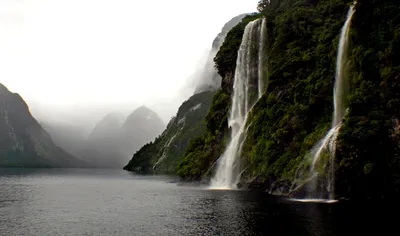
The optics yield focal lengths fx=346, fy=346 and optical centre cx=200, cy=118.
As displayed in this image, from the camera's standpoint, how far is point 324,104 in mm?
51875

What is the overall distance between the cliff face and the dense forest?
105 millimetres

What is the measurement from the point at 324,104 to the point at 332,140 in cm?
1109

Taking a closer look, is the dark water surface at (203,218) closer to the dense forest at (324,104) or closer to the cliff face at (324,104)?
the cliff face at (324,104)

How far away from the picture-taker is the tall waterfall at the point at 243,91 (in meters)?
66.0

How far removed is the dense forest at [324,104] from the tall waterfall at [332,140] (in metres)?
0.94

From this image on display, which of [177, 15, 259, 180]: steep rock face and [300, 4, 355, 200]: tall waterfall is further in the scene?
[177, 15, 259, 180]: steep rock face

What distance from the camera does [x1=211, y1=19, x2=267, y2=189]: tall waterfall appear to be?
66000 mm

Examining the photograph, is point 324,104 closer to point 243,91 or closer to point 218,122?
point 243,91

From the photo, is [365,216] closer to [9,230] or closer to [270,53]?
[9,230]

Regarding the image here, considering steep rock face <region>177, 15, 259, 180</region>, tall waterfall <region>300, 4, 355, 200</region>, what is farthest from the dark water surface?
steep rock face <region>177, 15, 259, 180</region>

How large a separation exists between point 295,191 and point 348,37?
2305 cm

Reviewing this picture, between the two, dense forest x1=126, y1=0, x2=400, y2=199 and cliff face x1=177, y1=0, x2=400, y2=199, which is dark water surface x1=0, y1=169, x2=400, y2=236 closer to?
cliff face x1=177, y1=0, x2=400, y2=199

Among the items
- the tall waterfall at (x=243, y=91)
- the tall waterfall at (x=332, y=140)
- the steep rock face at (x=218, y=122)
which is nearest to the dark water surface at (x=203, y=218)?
the tall waterfall at (x=332, y=140)

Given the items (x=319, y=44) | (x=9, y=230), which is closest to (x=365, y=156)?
(x=319, y=44)
